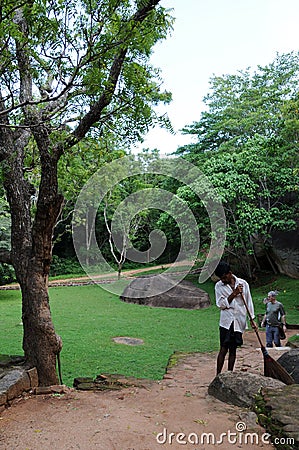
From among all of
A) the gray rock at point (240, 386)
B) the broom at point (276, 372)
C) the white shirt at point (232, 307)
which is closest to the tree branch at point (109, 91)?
the white shirt at point (232, 307)

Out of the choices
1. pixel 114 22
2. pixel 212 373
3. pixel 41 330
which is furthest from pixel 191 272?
pixel 114 22

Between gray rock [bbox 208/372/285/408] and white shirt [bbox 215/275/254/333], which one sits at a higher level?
white shirt [bbox 215/275/254/333]

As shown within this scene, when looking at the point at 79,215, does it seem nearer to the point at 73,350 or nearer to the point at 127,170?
the point at 127,170

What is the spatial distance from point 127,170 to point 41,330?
489 inches

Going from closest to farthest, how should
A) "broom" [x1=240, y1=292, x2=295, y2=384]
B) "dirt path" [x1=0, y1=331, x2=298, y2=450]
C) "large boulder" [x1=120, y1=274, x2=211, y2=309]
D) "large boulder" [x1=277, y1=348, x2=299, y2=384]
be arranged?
"dirt path" [x1=0, y1=331, x2=298, y2=450] → "broom" [x1=240, y1=292, x2=295, y2=384] → "large boulder" [x1=277, y1=348, x2=299, y2=384] → "large boulder" [x1=120, y1=274, x2=211, y2=309]

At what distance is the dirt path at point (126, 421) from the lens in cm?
329

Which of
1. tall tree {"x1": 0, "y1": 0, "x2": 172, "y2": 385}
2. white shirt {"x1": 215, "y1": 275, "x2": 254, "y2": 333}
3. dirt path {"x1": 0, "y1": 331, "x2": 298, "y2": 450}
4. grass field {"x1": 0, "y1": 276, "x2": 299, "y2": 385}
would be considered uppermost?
tall tree {"x1": 0, "y1": 0, "x2": 172, "y2": 385}

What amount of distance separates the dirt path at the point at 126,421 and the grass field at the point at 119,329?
5.20 ft

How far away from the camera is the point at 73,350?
8305 mm

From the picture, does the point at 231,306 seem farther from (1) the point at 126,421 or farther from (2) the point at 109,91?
(2) the point at 109,91

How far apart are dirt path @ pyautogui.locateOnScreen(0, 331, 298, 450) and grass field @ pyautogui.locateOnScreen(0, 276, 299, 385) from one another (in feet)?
5.20

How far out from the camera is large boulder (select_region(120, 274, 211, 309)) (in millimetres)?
14336

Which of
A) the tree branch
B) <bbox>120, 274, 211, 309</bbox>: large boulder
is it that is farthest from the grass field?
the tree branch

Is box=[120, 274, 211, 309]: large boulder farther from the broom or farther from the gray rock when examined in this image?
the gray rock
